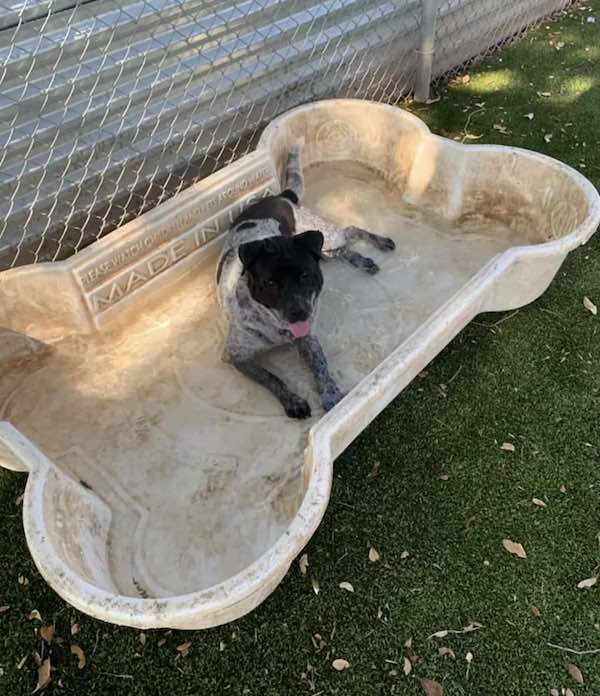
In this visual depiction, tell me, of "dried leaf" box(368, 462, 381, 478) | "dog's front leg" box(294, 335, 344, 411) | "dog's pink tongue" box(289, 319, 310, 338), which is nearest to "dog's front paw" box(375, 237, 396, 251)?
"dog's front leg" box(294, 335, 344, 411)

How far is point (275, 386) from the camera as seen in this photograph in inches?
133

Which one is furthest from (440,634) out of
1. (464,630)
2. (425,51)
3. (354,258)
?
(425,51)

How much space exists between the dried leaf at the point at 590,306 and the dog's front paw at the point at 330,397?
1.74 meters

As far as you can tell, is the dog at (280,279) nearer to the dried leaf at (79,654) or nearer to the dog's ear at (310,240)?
the dog's ear at (310,240)

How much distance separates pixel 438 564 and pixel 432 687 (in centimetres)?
52

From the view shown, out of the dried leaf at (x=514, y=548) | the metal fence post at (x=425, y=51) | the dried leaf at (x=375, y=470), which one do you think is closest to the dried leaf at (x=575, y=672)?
the dried leaf at (x=514, y=548)

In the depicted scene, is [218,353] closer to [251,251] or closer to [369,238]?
[251,251]

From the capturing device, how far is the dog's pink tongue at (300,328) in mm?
3129

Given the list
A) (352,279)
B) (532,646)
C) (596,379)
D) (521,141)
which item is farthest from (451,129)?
(532,646)

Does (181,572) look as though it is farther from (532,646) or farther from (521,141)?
(521,141)

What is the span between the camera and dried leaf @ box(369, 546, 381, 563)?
2836mm

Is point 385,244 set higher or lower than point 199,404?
higher

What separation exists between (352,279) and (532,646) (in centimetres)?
239

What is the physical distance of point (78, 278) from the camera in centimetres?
348
